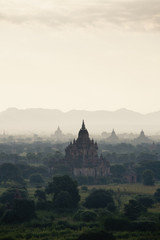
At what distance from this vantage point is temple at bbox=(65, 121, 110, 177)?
14888 cm

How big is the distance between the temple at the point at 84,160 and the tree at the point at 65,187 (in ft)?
147

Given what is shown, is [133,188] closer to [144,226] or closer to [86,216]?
[86,216]

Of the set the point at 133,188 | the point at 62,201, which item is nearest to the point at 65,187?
the point at 62,201

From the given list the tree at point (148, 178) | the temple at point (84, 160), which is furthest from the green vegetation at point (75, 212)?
the temple at point (84, 160)

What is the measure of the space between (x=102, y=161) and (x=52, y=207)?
58.9 m

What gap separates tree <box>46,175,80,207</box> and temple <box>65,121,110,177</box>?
44.8m

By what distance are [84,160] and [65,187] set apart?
50581mm

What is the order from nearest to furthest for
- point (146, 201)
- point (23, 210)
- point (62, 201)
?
1. point (23, 210)
2. point (62, 201)
3. point (146, 201)

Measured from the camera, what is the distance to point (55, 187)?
10150 cm

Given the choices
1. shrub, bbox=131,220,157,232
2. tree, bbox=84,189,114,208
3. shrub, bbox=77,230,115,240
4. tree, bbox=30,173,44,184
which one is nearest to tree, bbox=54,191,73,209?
tree, bbox=84,189,114,208

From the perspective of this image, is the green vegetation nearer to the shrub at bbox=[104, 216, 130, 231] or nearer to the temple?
the shrub at bbox=[104, 216, 130, 231]

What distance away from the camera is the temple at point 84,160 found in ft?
488

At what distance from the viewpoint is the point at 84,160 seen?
15050cm

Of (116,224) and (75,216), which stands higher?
(75,216)
